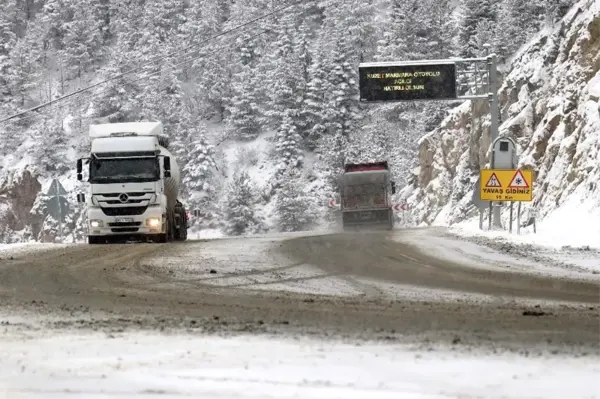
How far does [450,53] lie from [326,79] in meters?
15.9

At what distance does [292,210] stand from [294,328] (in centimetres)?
7425

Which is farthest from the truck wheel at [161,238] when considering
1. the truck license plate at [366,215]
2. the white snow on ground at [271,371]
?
the white snow on ground at [271,371]

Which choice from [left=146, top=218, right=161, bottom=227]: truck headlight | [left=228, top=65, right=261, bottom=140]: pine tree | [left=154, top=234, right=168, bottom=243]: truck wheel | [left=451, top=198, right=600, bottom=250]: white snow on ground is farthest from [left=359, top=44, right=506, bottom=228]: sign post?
[left=228, top=65, right=261, bottom=140]: pine tree

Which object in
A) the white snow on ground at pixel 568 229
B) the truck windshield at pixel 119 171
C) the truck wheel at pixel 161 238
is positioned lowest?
the truck wheel at pixel 161 238

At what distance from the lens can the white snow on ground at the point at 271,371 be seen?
506 cm

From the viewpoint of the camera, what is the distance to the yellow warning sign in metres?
26.6

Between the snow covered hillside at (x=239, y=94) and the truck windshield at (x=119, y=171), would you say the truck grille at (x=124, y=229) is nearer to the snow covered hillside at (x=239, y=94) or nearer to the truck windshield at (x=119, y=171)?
the truck windshield at (x=119, y=171)

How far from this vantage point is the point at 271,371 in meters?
5.67

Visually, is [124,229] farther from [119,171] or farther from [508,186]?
[508,186]

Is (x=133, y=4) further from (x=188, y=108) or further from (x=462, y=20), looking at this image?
(x=462, y=20)

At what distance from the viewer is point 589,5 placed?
Answer: 42.4 meters

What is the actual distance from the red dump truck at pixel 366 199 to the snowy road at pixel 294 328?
29.2 meters

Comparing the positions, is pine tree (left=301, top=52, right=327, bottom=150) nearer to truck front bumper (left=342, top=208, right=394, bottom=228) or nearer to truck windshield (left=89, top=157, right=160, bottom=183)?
truck front bumper (left=342, top=208, right=394, bottom=228)

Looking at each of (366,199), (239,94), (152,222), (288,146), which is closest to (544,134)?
(366,199)
